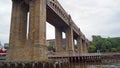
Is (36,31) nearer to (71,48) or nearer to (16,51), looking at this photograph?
(16,51)

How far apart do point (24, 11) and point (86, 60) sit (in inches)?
919

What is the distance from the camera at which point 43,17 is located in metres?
33.0

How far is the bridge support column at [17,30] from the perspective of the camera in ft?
107

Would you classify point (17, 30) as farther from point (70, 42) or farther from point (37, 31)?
point (70, 42)

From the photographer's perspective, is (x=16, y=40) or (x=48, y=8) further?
(x=48, y=8)

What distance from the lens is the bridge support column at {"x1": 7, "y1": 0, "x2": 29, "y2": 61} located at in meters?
32.5

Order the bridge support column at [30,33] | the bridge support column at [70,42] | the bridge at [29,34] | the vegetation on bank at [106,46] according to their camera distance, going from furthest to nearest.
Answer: the vegetation on bank at [106,46] → the bridge support column at [70,42] → the bridge support column at [30,33] → the bridge at [29,34]

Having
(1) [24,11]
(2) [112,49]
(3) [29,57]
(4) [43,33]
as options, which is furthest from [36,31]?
(2) [112,49]

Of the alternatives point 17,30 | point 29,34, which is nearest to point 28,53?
point 29,34

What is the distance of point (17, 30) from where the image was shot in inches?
1352

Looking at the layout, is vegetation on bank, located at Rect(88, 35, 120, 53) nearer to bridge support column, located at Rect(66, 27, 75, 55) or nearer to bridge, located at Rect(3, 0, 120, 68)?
bridge support column, located at Rect(66, 27, 75, 55)

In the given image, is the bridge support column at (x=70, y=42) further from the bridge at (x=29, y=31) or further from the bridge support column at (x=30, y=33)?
the bridge support column at (x=30, y=33)

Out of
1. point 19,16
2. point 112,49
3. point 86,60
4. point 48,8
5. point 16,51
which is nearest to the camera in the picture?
point 16,51

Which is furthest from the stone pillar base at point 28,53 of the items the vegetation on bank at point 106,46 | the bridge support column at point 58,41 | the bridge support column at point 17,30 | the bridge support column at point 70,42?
the vegetation on bank at point 106,46
